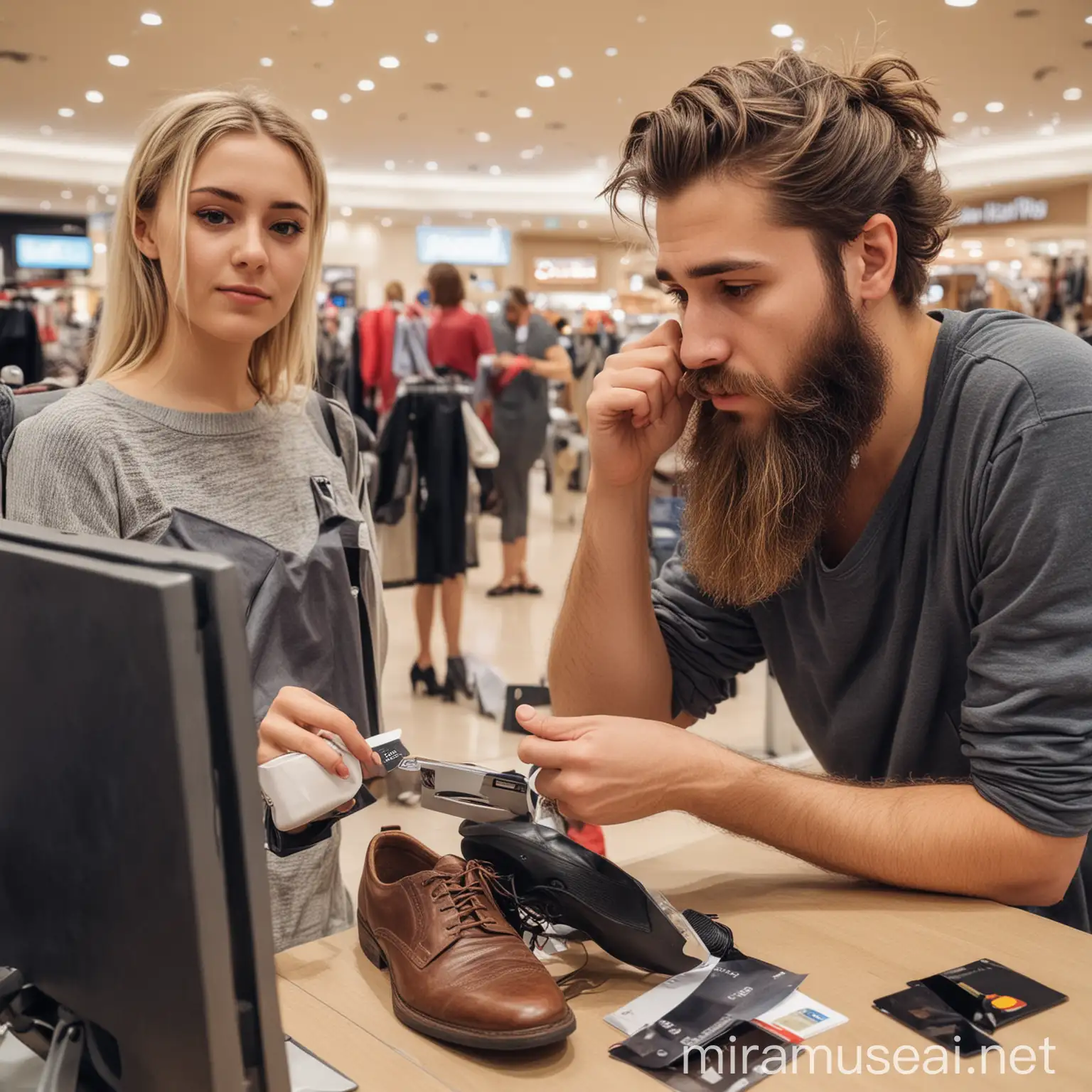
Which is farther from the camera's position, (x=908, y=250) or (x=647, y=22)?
(x=647, y=22)

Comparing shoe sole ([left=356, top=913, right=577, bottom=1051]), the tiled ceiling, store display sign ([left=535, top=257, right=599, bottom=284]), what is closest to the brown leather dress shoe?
shoe sole ([left=356, top=913, right=577, bottom=1051])

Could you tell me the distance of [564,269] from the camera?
23.7 meters

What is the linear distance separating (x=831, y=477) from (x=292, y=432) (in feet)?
2.74

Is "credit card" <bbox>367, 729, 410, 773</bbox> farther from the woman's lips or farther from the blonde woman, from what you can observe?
the woman's lips

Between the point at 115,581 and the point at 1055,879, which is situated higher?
the point at 115,581

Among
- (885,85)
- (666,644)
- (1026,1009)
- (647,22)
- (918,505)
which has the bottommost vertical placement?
(1026,1009)

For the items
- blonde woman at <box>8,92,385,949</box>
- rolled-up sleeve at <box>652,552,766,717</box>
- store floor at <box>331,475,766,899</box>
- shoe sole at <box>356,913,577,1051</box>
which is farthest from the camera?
store floor at <box>331,475,766,899</box>

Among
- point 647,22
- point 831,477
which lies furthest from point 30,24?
point 831,477

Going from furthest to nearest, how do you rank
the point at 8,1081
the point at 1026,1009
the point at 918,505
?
1. the point at 918,505
2. the point at 1026,1009
3. the point at 8,1081

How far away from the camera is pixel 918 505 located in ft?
4.41

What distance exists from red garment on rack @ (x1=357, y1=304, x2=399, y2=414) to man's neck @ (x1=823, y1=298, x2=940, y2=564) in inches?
274

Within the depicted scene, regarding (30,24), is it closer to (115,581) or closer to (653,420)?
(653,420)

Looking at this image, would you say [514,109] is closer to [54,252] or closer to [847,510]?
[54,252]

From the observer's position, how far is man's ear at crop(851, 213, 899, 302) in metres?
1.34
